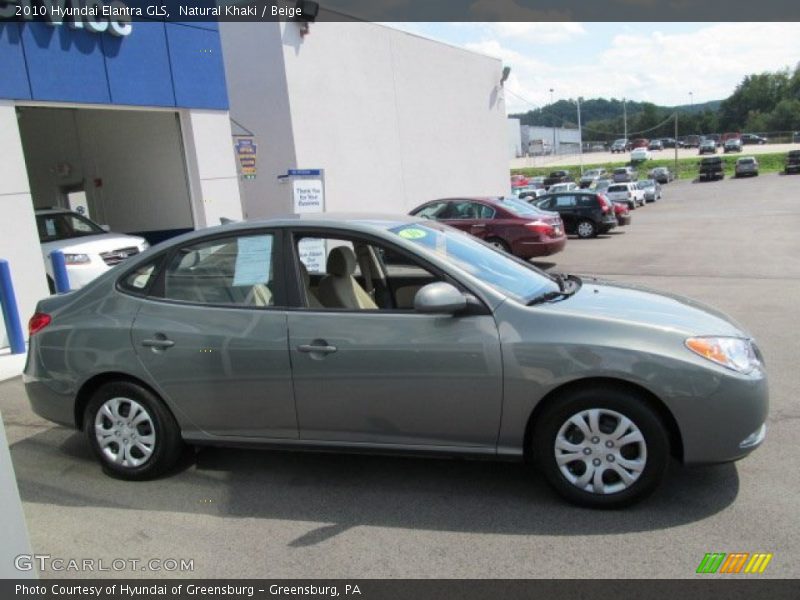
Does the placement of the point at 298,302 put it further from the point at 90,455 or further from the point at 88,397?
the point at 90,455

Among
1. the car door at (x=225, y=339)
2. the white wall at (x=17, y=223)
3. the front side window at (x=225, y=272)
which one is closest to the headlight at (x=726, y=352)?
the car door at (x=225, y=339)

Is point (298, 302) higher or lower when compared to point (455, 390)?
higher

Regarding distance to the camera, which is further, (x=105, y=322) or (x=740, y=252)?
(x=740, y=252)

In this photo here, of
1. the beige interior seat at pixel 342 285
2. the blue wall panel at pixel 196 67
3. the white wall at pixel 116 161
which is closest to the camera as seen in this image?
the beige interior seat at pixel 342 285

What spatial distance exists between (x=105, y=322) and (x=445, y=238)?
7.32 feet

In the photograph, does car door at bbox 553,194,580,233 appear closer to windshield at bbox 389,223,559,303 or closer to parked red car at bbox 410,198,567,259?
parked red car at bbox 410,198,567,259

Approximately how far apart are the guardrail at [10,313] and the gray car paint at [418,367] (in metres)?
3.65

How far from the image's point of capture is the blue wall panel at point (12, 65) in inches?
323

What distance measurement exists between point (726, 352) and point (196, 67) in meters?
9.84

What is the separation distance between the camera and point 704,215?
28.3 m

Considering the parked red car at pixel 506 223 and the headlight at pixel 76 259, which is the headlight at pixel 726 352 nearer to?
the headlight at pixel 76 259

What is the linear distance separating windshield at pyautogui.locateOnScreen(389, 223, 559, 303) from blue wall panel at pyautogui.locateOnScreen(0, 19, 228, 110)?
21.7ft

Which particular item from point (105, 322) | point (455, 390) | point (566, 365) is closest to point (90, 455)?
point (105, 322)

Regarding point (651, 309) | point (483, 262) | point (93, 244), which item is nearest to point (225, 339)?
point (483, 262)
